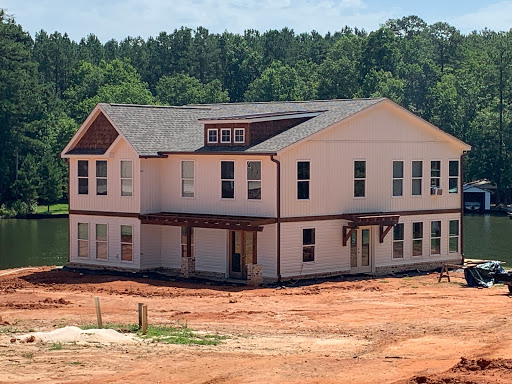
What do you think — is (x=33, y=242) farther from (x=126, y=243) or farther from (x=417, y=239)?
(x=417, y=239)

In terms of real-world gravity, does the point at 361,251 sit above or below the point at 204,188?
below

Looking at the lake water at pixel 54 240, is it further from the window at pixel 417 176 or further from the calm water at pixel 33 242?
the window at pixel 417 176

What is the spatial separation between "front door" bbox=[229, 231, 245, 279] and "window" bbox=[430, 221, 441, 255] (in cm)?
896

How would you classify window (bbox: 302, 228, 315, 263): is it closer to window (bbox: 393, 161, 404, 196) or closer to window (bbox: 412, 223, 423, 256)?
window (bbox: 393, 161, 404, 196)

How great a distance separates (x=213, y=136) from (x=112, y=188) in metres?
4.74

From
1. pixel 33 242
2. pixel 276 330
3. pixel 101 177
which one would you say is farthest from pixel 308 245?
pixel 33 242

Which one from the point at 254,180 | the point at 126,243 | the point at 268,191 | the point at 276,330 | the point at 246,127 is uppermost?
the point at 246,127

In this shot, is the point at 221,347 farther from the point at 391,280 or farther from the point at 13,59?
the point at 13,59

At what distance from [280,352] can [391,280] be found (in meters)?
17.3

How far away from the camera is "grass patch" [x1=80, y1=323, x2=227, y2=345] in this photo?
26.4m

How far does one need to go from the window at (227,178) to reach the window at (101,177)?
5.57 m

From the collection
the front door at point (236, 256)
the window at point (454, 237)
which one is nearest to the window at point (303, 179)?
the front door at point (236, 256)

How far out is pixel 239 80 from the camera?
516 ft

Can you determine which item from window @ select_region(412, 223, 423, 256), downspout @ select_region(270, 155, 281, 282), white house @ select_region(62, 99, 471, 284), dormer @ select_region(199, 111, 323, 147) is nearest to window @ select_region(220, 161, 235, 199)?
white house @ select_region(62, 99, 471, 284)
